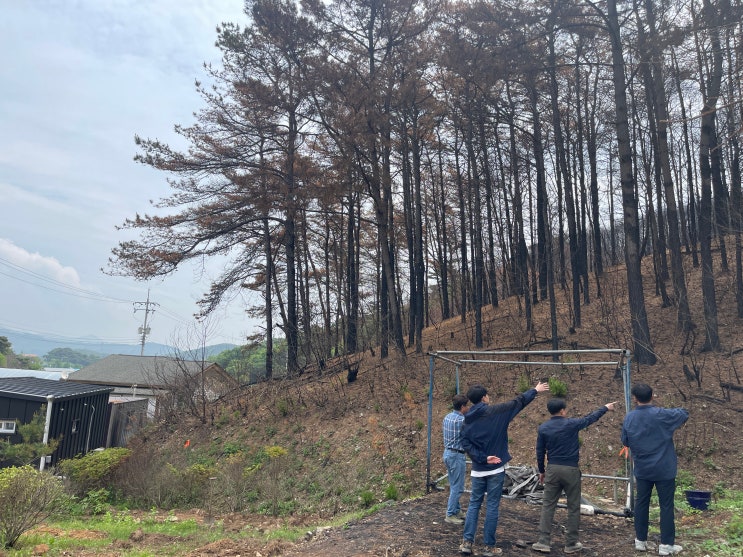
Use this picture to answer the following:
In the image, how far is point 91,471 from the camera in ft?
38.5

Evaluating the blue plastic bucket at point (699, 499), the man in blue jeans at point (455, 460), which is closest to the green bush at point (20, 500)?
the man in blue jeans at point (455, 460)

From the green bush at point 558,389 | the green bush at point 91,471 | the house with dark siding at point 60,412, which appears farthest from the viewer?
the house with dark siding at point 60,412

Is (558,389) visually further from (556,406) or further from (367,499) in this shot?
(556,406)

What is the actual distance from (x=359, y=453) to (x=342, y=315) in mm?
8458

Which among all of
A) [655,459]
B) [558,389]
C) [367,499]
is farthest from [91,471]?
[655,459]

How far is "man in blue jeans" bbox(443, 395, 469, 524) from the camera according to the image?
6840mm

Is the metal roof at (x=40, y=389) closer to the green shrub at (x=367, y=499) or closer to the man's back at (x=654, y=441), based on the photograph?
the green shrub at (x=367, y=499)

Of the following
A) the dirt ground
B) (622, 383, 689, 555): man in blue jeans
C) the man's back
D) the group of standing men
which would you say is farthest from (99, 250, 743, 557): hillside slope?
the man's back

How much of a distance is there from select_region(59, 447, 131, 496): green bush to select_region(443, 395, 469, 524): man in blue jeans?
8.45 meters

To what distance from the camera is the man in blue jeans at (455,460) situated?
6.84m

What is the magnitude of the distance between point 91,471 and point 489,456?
979 centimetres

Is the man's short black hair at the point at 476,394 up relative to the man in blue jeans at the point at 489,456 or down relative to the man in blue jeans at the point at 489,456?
up

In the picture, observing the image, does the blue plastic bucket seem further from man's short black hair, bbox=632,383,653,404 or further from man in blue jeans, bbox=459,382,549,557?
man in blue jeans, bbox=459,382,549,557

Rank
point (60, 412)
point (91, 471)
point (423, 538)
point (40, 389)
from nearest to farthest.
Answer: point (423, 538) < point (91, 471) < point (60, 412) < point (40, 389)
